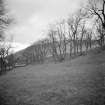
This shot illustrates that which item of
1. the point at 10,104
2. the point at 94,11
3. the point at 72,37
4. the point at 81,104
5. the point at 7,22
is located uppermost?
the point at 94,11

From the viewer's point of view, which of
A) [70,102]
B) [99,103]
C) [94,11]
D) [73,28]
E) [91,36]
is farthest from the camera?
[91,36]

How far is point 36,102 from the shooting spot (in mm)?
4098

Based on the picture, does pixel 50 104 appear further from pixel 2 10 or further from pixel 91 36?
pixel 91 36

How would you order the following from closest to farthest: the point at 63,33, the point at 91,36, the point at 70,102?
the point at 70,102 → the point at 63,33 → the point at 91,36

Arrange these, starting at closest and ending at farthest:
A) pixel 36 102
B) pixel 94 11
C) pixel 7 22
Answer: pixel 36 102
pixel 7 22
pixel 94 11

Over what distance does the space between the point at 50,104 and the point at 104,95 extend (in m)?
3.08

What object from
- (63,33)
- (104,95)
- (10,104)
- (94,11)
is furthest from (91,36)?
(10,104)

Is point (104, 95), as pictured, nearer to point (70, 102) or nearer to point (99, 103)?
point (99, 103)

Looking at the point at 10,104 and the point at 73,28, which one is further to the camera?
the point at 73,28

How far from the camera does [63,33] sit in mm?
29062

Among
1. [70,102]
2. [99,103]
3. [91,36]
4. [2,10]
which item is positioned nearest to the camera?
[99,103]

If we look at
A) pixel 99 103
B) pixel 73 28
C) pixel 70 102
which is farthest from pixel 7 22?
pixel 73 28

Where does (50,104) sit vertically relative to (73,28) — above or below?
below

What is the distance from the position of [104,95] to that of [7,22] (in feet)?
32.5
